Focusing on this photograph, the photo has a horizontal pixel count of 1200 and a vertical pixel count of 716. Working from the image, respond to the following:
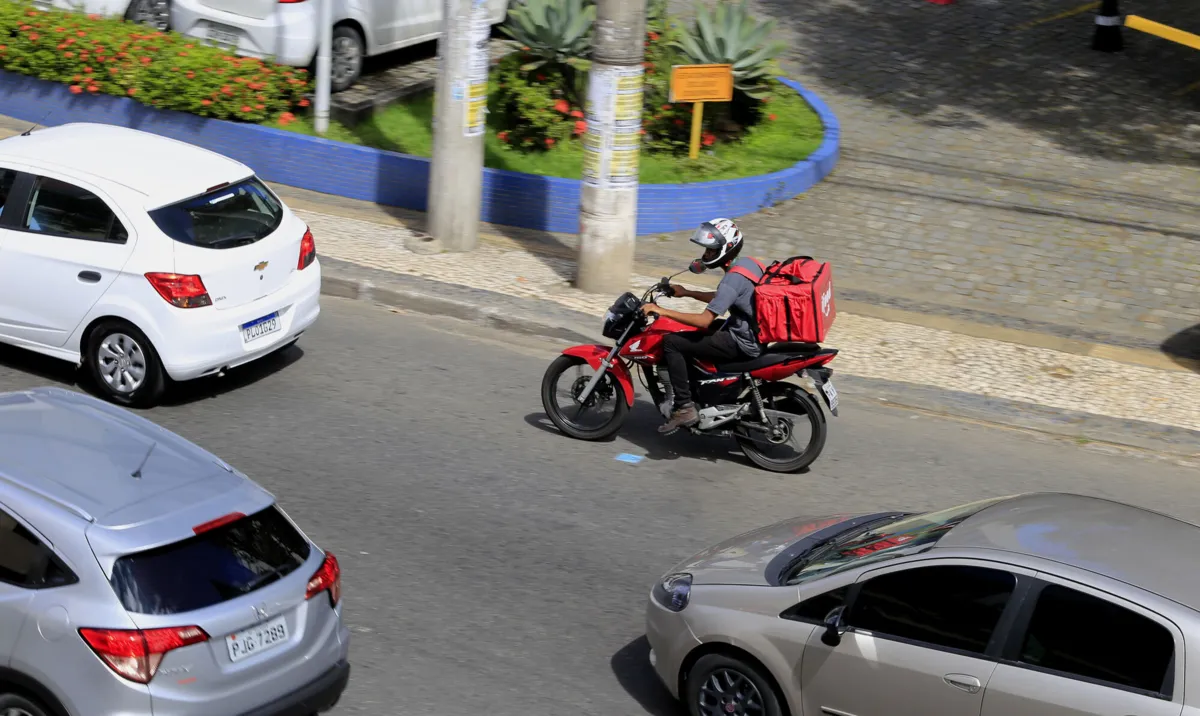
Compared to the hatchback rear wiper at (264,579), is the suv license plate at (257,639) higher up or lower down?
lower down

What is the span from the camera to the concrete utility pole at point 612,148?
469 inches

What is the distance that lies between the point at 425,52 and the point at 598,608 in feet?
41.1

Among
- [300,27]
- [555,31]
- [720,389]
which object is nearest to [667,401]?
[720,389]

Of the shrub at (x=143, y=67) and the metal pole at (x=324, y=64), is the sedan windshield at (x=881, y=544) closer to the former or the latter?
the metal pole at (x=324, y=64)

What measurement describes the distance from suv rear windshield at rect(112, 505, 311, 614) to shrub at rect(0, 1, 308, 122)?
1057cm

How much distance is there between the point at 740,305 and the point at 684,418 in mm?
899

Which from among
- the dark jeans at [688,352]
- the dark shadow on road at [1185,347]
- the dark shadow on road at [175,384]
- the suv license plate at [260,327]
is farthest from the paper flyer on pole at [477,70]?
the dark shadow on road at [1185,347]

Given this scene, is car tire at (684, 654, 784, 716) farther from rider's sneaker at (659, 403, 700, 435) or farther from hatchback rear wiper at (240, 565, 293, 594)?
rider's sneaker at (659, 403, 700, 435)

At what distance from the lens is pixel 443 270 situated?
1280 centimetres

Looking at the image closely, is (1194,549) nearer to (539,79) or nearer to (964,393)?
(964,393)

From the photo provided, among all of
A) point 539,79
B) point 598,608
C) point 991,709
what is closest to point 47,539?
point 598,608

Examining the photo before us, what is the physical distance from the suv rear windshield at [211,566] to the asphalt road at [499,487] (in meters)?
1.07

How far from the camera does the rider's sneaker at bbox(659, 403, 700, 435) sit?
363 inches

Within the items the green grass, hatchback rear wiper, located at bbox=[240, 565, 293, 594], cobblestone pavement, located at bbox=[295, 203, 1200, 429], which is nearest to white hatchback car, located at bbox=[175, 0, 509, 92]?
the green grass
